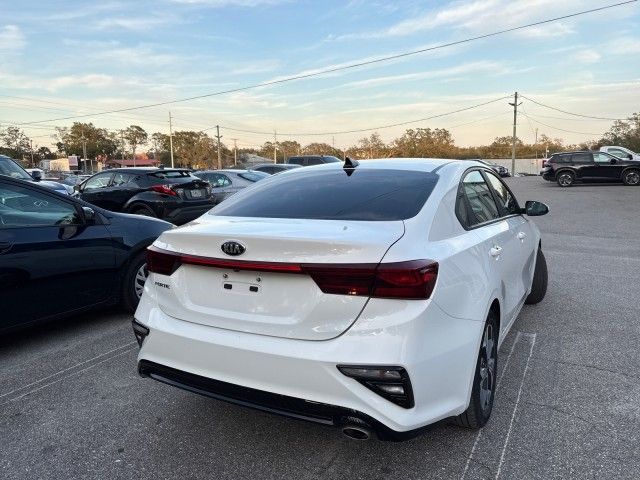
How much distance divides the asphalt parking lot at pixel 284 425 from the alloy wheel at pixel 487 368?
6.5 inches

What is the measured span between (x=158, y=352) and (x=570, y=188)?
2492 centimetres

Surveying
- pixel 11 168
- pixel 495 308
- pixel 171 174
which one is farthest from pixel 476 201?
pixel 11 168

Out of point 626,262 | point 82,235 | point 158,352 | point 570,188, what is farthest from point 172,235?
point 570,188

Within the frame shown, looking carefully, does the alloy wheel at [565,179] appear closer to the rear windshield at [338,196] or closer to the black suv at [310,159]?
the black suv at [310,159]

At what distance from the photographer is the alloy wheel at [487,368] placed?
283 cm

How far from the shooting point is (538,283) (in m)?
5.16

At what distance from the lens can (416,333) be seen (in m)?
2.21

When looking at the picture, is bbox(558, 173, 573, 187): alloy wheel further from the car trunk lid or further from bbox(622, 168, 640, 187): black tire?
the car trunk lid

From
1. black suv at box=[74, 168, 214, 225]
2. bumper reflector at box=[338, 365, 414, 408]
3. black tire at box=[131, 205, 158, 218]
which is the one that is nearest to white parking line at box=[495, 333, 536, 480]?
bumper reflector at box=[338, 365, 414, 408]

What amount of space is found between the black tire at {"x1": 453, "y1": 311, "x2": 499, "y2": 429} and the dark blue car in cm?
340

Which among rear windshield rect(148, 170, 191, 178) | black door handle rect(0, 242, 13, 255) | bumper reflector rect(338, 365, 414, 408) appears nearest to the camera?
bumper reflector rect(338, 365, 414, 408)

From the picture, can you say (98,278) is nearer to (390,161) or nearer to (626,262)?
(390,161)

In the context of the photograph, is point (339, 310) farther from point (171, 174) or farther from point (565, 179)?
point (565, 179)

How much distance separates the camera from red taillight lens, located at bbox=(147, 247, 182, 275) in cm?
270
